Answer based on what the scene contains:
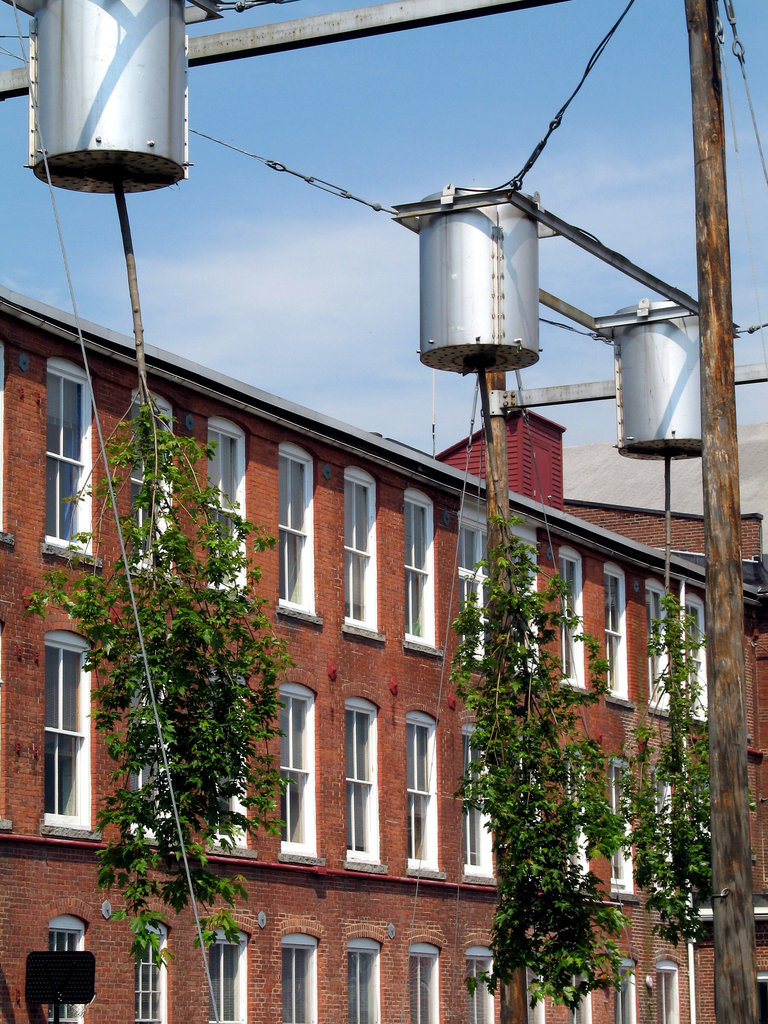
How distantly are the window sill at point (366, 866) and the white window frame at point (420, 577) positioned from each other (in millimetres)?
3878

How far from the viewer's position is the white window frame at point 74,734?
73.9ft

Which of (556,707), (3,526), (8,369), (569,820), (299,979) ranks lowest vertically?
(299,979)

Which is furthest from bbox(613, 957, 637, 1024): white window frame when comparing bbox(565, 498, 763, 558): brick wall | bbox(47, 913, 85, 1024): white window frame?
bbox(47, 913, 85, 1024): white window frame

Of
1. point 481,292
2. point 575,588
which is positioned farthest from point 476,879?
point 481,292

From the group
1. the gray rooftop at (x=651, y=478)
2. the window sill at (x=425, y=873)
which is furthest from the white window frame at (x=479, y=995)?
the gray rooftop at (x=651, y=478)

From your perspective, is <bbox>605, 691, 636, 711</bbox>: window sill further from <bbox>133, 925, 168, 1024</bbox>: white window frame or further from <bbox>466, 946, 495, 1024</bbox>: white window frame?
<bbox>133, 925, 168, 1024</bbox>: white window frame

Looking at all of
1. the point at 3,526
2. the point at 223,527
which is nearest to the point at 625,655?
the point at 3,526

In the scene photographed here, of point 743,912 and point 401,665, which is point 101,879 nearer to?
point 743,912

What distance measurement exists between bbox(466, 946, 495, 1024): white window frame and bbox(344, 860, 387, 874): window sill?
3.15m

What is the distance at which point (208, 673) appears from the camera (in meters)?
15.2

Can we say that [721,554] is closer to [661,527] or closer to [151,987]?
[151,987]

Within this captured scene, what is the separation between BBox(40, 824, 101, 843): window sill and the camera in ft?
72.1

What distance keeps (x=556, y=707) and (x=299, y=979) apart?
27.7ft

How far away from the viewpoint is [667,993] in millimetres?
37219
